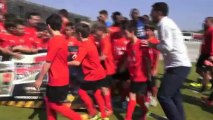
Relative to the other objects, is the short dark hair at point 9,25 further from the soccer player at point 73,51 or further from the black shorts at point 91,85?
the black shorts at point 91,85

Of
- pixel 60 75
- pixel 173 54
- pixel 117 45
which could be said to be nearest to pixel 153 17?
pixel 173 54

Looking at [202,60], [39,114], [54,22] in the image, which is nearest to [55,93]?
[54,22]

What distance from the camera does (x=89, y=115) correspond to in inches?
307

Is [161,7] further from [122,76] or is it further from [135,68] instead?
[122,76]

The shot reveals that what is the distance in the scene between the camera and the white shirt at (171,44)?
6648mm

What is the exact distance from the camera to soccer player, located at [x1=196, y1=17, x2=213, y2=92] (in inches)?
400

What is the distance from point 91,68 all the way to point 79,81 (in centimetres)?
54

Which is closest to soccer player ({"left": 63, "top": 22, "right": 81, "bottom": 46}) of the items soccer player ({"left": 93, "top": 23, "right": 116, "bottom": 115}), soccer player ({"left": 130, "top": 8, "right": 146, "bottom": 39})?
soccer player ({"left": 93, "top": 23, "right": 116, "bottom": 115})

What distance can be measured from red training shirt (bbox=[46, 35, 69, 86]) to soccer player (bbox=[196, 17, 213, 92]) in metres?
4.53

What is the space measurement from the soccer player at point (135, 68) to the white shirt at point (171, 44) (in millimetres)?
874

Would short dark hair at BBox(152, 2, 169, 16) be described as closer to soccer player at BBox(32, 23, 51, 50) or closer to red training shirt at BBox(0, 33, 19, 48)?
soccer player at BBox(32, 23, 51, 50)

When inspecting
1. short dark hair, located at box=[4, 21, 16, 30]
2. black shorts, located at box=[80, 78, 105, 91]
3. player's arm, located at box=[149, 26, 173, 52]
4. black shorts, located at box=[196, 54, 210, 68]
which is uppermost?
short dark hair, located at box=[4, 21, 16, 30]

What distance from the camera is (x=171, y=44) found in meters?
6.68

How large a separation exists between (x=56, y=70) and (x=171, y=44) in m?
1.85
